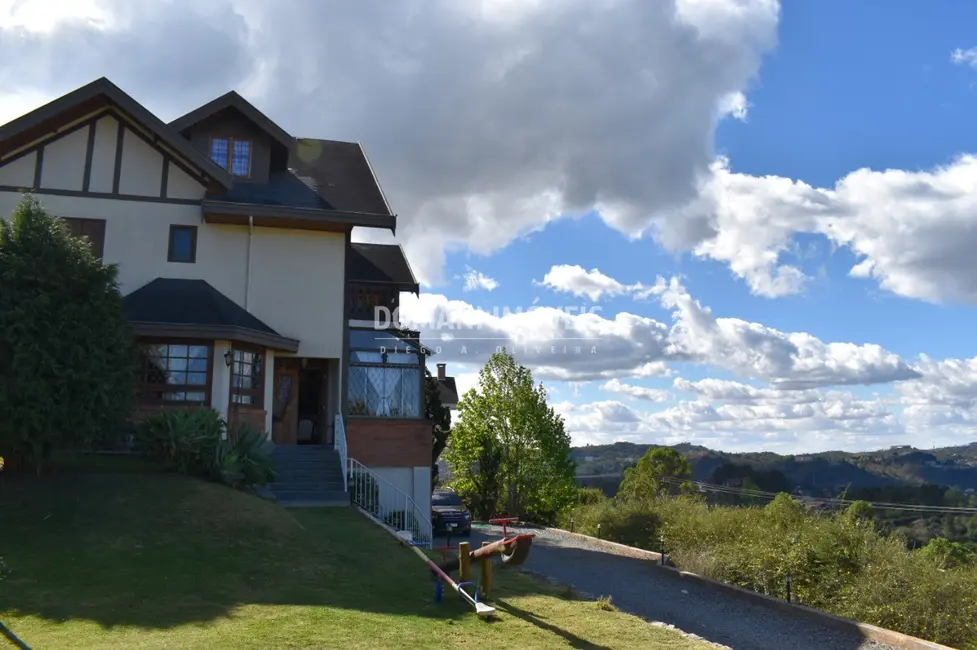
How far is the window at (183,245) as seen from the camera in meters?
19.8

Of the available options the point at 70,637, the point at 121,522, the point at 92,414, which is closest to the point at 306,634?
the point at 70,637

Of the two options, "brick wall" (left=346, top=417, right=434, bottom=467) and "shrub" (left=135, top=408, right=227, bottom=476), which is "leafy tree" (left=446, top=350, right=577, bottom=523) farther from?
"shrub" (left=135, top=408, right=227, bottom=476)

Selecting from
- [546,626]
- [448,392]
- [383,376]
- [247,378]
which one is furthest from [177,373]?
[448,392]

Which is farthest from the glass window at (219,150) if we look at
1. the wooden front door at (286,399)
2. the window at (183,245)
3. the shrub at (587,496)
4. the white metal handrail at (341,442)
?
the shrub at (587,496)

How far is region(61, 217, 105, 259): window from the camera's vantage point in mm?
19219

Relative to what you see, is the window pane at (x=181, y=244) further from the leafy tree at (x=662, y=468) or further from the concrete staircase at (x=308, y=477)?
the leafy tree at (x=662, y=468)

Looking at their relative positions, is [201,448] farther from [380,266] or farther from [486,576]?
[380,266]

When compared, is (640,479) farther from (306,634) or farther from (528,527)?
(306,634)

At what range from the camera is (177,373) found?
1792cm

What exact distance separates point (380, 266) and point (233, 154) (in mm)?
5089

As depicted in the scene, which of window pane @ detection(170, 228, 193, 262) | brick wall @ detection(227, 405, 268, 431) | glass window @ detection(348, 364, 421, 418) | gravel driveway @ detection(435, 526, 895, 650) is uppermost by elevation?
window pane @ detection(170, 228, 193, 262)

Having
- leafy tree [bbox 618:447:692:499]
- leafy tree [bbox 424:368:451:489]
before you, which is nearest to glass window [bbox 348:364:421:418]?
leafy tree [bbox 424:368:451:489]

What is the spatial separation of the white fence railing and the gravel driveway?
2.72m

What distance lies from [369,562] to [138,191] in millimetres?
12633
